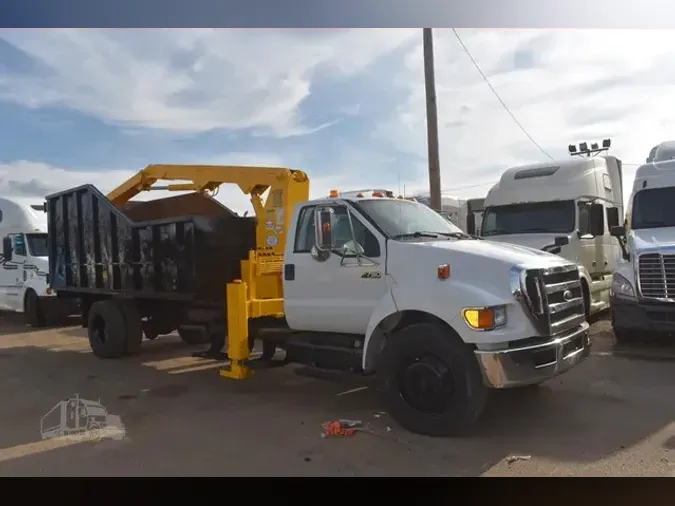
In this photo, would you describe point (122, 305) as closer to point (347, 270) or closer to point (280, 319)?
point (280, 319)

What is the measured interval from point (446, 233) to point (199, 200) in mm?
4733

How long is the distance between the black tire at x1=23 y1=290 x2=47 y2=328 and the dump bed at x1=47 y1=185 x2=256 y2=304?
3.14 m

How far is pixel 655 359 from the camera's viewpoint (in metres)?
8.26

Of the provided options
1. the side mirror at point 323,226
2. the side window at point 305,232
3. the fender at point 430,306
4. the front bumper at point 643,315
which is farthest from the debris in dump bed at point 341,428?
the front bumper at point 643,315

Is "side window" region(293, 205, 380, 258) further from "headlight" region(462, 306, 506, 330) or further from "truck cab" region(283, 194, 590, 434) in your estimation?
"headlight" region(462, 306, 506, 330)

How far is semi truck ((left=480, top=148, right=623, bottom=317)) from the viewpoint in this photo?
34.1 feet

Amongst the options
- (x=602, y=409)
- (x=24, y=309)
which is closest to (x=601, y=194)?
(x=602, y=409)

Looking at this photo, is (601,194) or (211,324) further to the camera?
(601,194)

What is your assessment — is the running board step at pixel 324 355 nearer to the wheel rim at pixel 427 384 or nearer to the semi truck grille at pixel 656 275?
the wheel rim at pixel 427 384

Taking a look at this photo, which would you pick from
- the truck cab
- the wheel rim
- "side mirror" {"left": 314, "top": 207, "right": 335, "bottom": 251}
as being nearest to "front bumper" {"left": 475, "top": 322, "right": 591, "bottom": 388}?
the truck cab

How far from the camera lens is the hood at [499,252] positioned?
525 cm

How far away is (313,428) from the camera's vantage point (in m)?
5.64

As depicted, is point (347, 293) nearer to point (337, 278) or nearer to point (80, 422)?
point (337, 278)

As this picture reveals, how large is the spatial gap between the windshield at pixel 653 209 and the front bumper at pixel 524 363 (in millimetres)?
5184
